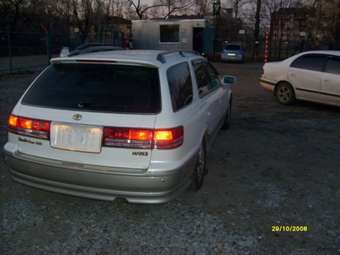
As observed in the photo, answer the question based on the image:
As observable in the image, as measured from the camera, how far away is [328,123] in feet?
23.5

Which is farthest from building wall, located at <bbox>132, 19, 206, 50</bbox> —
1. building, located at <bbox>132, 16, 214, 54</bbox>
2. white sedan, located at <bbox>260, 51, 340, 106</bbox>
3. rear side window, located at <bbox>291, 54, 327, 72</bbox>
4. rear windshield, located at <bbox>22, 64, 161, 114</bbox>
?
rear windshield, located at <bbox>22, 64, 161, 114</bbox>

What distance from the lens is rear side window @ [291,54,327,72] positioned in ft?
27.2

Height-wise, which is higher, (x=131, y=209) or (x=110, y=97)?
(x=110, y=97)

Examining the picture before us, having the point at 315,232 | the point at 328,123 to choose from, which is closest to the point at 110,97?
the point at 315,232

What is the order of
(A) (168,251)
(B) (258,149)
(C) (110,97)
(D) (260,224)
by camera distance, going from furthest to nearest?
(B) (258,149) < (D) (260,224) < (C) (110,97) < (A) (168,251)

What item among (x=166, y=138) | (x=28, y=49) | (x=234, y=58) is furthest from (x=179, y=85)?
(x=234, y=58)

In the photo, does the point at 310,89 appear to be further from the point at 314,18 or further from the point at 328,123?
the point at 314,18

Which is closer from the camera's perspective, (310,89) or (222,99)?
(222,99)

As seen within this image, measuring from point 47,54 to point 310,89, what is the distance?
13.7 m

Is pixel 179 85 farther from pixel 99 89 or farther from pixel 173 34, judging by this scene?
pixel 173 34

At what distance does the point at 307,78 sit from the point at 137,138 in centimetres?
679

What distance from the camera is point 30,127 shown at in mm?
3068

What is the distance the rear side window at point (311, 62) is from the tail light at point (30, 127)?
7.11 meters

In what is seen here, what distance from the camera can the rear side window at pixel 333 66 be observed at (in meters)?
8.01
